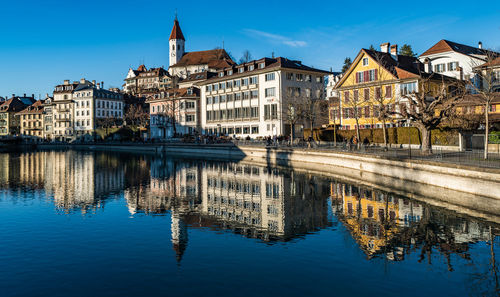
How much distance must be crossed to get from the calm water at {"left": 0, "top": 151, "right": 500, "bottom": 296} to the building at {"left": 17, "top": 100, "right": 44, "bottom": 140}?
127716 mm

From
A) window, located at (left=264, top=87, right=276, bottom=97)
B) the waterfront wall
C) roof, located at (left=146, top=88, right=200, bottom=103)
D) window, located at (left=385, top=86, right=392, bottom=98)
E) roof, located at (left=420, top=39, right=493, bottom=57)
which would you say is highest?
roof, located at (left=420, top=39, right=493, bottom=57)

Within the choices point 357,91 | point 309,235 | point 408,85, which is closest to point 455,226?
point 309,235

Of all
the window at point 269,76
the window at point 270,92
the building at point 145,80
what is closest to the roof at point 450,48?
the window at point 269,76

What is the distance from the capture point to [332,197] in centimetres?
2878

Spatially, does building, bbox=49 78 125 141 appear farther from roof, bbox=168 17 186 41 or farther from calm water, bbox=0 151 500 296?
calm water, bbox=0 151 500 296

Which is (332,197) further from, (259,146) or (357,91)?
(357,91)

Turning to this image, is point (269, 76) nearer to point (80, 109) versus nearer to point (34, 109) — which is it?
point (80, 109)

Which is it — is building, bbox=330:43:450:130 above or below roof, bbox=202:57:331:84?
below

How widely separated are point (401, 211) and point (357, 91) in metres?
40.8

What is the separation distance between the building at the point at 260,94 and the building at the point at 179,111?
698cm

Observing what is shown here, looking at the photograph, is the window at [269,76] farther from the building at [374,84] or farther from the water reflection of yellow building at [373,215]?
the water reflection of yellow building at [373,215]

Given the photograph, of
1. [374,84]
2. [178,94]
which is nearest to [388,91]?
[374,84]

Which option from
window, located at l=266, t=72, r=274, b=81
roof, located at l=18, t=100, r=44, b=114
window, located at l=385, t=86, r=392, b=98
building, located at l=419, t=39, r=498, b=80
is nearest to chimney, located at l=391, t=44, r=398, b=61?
building, located at l=419, t=39, r=498, b=80

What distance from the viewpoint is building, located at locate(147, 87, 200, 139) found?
310 feet
